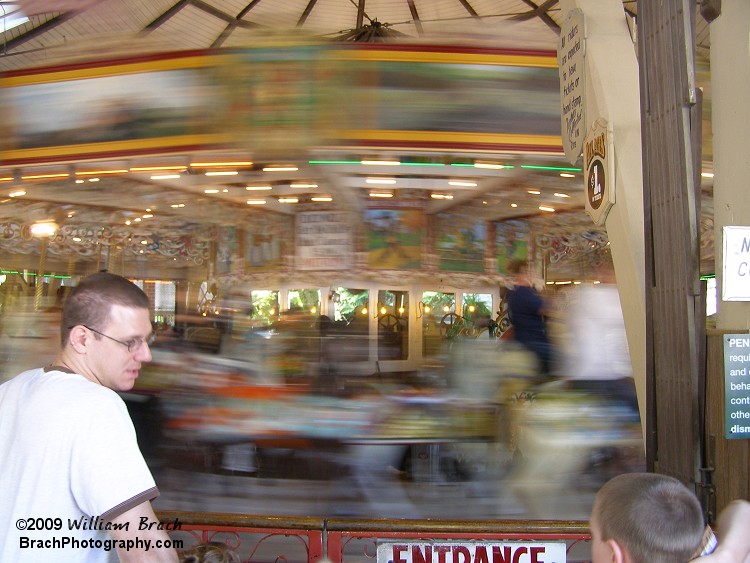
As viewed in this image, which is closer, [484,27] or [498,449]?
[484,27]

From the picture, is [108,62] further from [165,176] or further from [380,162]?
[380,162]

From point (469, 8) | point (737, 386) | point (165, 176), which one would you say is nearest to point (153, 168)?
point (165, 176)

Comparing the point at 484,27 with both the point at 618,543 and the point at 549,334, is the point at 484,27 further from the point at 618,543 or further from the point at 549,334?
the point at 618,543

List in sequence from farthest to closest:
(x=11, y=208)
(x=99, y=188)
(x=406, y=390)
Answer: (x=11, y=208), (x=99, y=188), (x=406, y=390)

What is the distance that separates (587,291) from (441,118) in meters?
1.75

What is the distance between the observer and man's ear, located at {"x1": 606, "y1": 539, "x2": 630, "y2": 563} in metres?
1.41

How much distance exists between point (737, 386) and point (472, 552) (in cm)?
115

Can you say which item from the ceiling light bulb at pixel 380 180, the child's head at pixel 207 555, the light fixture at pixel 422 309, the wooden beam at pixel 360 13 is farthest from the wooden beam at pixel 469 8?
the child's head at pixel 207 555

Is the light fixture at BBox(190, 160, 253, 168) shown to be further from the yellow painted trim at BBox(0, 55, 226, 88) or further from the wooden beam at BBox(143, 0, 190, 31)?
the wooden beam at BBox(143, 0, 190, 31)

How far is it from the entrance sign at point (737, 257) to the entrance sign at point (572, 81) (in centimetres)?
121

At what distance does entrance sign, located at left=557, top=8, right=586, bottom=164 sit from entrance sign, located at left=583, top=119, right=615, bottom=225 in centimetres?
16

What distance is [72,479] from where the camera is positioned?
4.94 ft

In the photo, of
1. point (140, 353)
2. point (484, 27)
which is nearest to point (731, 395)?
point (140, 353)

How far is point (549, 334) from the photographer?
15.8ft
